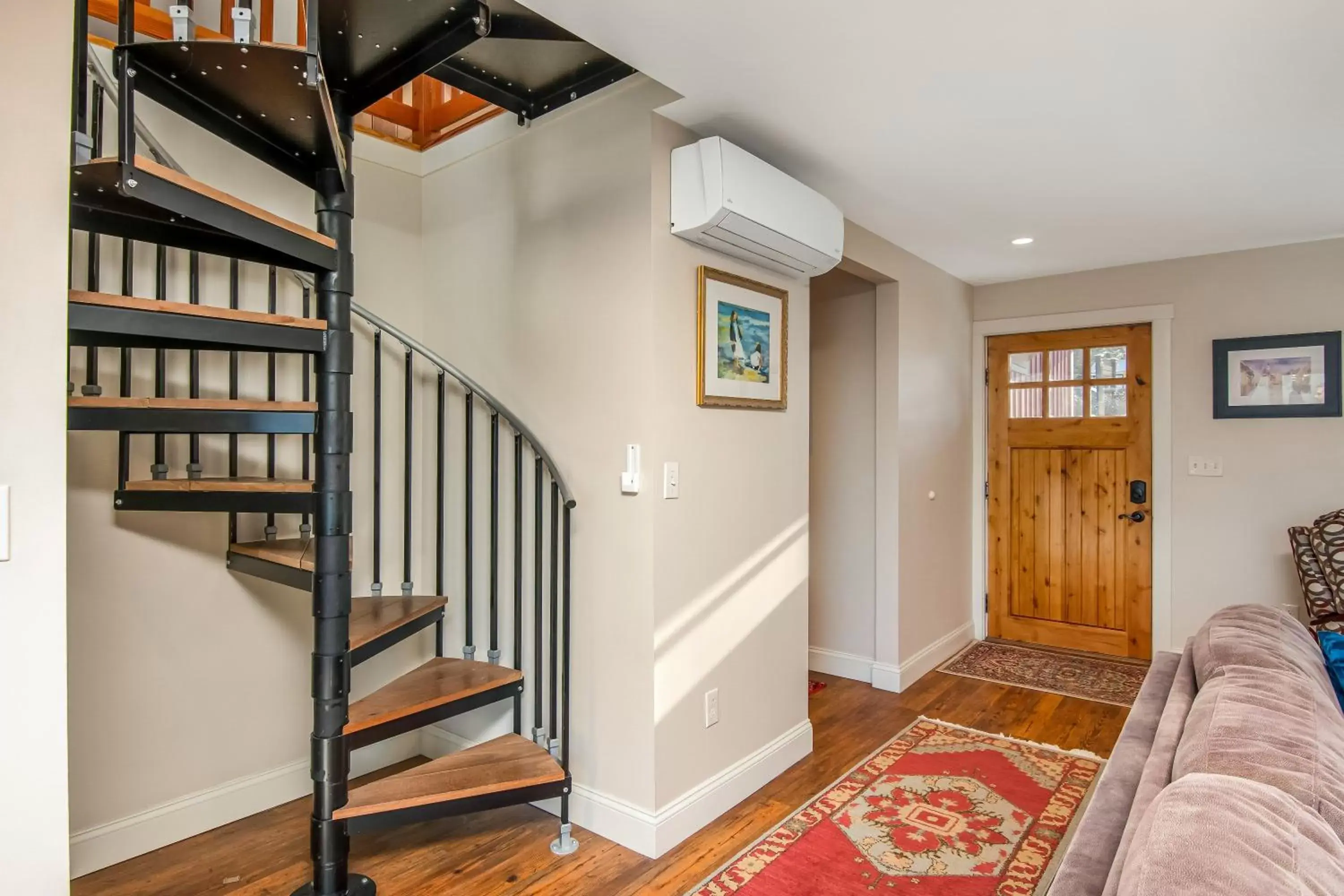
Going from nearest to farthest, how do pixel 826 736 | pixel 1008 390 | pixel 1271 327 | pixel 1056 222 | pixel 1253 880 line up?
pixel 1253 880, pixel 826 736, pixel 1056 222, pixel 1271 327, pixel 1008 390

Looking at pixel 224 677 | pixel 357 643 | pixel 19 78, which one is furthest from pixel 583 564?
pixel 19 78

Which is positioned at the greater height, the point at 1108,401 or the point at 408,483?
the point at 1108,401

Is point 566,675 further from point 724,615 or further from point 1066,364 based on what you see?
point 1066,364

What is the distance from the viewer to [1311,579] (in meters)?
3.49

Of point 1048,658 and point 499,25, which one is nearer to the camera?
point 499,25

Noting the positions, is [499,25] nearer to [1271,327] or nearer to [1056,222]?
[1056,222]

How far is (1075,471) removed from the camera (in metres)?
4.55

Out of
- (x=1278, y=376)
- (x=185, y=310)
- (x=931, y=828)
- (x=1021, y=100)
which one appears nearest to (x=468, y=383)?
(x=185, y=310)

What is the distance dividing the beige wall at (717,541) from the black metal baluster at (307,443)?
1181 mm

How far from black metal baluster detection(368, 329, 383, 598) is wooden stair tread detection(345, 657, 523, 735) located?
0.41 m

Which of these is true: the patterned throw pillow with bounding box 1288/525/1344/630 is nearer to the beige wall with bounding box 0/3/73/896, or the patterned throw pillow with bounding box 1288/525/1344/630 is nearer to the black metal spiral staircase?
the black metal spiral staircase

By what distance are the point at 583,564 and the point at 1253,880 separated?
1972 mm

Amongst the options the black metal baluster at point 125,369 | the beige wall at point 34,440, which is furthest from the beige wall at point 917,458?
the beige wall at point 34,440

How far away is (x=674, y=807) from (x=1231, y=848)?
6.04 feet
